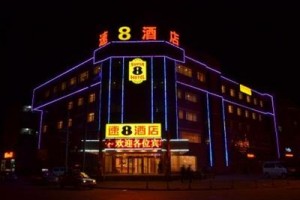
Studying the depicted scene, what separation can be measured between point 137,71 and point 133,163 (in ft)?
41.8

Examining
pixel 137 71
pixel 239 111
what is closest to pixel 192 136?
pixel 137 71

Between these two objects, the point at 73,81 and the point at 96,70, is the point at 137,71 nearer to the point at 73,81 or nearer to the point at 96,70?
the point at 96,70

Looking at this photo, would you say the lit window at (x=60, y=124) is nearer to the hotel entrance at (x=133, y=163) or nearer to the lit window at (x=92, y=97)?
the lit window at (x=92, y=97)

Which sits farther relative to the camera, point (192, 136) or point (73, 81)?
point (73, 81)

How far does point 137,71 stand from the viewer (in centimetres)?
5125

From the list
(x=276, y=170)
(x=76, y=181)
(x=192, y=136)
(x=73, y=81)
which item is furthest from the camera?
(x=73, y=81)

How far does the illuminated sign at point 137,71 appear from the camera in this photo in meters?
51.0

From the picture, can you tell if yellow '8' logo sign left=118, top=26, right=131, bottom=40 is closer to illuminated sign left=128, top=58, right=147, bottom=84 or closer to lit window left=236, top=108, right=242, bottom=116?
illuminated sign left=128, top=58, right=147, bottom=84

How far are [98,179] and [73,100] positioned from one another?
80.3 feet

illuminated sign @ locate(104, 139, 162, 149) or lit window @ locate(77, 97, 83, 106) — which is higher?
lit window @ locate(77, 97, 83, 106)

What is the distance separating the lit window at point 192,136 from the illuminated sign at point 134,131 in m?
7.48

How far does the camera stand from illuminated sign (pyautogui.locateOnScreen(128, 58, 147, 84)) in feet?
167

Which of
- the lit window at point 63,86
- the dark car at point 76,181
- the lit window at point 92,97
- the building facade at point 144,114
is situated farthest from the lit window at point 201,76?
the dark car at point 76,181

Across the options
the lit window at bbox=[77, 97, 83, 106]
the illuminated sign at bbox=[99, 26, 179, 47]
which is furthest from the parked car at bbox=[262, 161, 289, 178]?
the lit window at bbox=[77, 97, 83, 106]
